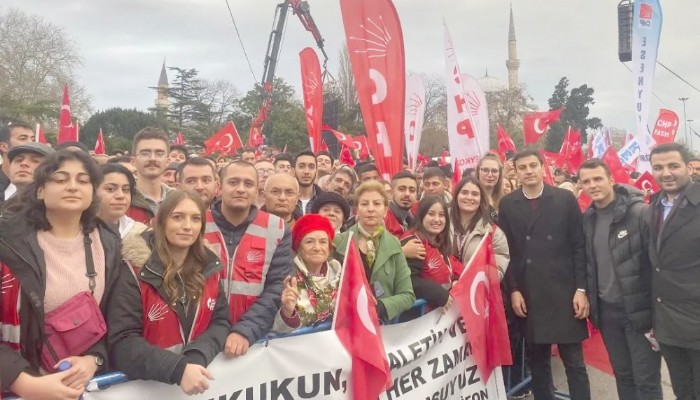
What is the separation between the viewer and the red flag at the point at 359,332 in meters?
2.99

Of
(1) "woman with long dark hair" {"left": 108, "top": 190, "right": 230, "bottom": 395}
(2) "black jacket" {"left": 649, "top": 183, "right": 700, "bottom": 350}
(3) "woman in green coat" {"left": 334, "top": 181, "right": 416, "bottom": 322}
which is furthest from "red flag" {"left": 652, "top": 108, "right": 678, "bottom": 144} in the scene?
(1) "woman with long dark hair" {"left": 108, "top": 190, "right": 230, "bottom": 395}

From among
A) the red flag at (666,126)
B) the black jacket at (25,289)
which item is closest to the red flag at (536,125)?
the red flag at (666,126)

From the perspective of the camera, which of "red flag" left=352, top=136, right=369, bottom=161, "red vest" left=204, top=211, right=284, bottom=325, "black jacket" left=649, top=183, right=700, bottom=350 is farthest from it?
"red flag" left=352, top=136, right=369, bottom=161

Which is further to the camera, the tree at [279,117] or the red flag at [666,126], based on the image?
the tree at [279,117]

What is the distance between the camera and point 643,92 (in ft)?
29.6

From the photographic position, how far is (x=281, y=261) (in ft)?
9.90

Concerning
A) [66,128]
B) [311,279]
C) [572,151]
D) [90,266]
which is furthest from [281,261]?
[572,151]

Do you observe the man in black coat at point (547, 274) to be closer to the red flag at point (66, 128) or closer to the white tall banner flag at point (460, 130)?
the white tall banner flag at point (460, 130)

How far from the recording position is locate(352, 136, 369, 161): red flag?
16.5m

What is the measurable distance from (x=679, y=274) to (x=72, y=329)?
3497 mm

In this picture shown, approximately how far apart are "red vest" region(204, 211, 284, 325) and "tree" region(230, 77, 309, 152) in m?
28.6

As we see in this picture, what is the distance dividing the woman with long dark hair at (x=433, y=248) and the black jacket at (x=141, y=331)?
5.19ft

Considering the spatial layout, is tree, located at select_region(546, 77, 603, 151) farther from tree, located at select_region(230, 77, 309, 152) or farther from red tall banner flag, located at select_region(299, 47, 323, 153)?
red tall banner flag, located at select_region(299, 47, 323, 153)

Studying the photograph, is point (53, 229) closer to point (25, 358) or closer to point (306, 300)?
point (25, 358)
